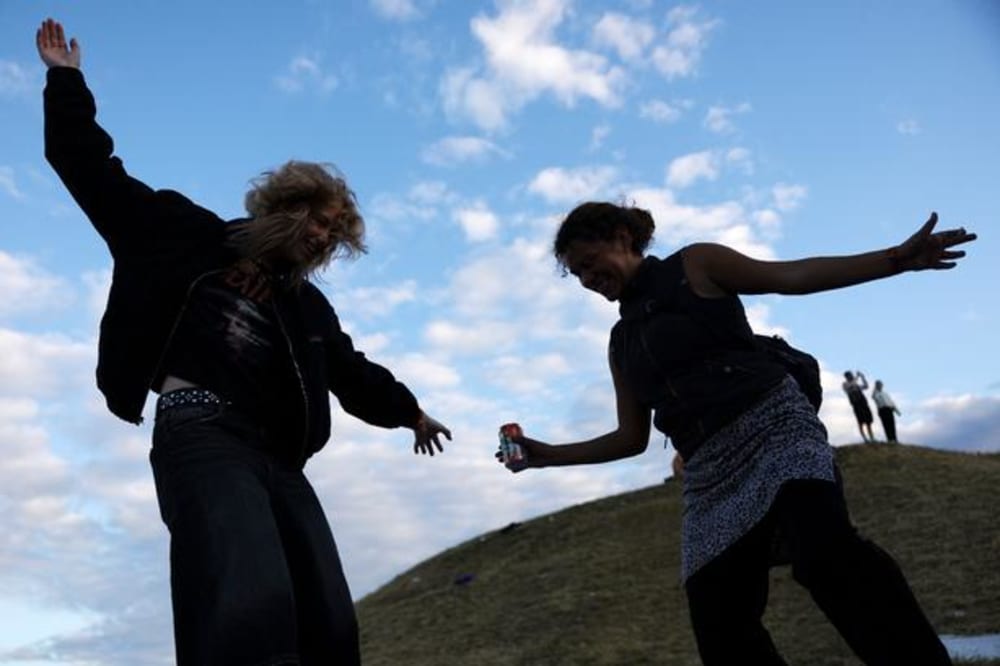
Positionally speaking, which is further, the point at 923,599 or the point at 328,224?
the point at 923,599

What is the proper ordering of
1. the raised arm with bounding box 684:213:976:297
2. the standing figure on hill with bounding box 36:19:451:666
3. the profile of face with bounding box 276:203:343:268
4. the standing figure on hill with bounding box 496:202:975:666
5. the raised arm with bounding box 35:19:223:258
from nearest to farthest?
the standing figure on hill with bounding box 36:19:451:666
the standing figure on hill with bounding box 496:202:975:666
the raised arm with bounding box 35:19:223:258
the raised arm with bounding box 684:213:976:297
the profile of face with bounding box 276:203:343:268

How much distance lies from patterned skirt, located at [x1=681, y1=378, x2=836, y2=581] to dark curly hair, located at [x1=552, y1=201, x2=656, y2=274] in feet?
3.32

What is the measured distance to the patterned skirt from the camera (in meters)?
3.36

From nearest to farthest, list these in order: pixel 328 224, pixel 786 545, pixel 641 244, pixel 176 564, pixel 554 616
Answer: pixel 176 564, pixel 786 545, pixel 328 224, pixel 641 244, pixel 554 616

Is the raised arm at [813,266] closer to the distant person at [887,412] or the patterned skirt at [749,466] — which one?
the patterned skirt at [749,466]

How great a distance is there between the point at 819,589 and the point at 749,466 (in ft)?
1.80

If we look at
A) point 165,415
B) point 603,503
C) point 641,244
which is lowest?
point 165,415

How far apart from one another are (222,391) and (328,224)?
0.84 meters

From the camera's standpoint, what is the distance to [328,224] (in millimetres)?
3641

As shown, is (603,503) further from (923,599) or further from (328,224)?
(328,224)

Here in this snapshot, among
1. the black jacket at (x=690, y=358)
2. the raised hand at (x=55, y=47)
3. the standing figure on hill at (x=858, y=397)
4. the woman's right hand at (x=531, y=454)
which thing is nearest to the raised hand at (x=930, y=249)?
the black jacket at (x=690, y=358)

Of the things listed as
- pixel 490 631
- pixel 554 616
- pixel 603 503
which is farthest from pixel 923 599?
pixel 603 503

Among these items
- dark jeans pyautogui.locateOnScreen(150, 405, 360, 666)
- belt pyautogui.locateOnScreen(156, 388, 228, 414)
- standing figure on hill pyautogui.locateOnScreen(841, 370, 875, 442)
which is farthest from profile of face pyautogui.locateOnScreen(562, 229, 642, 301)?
standing figure on hill pyautogui.locateOnScreen(841, 370, 875, 442)

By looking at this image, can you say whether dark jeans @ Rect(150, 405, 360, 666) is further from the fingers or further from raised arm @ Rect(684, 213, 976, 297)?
the fingers
